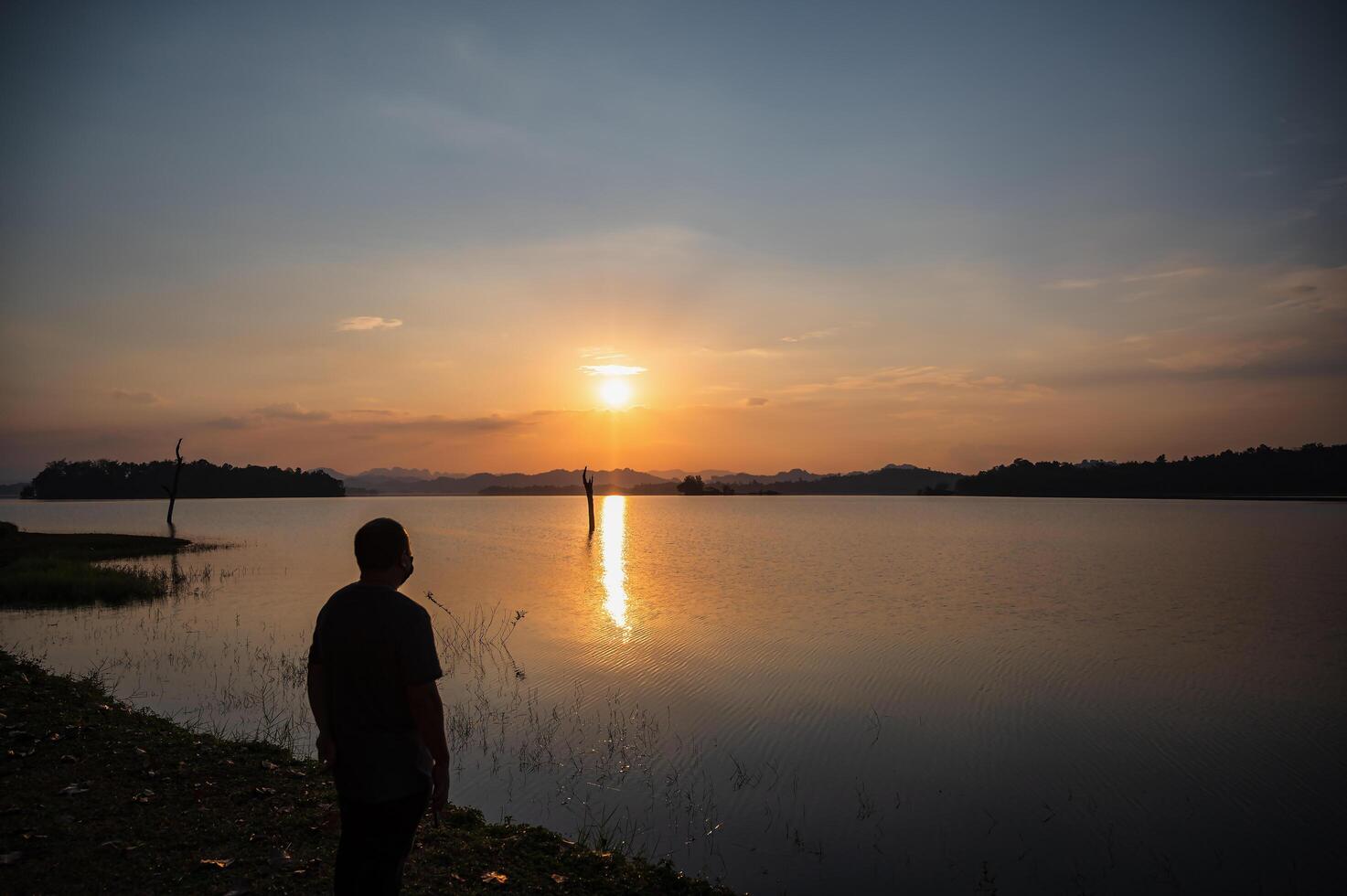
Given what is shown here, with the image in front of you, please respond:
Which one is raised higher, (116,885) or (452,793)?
→ (116,885)

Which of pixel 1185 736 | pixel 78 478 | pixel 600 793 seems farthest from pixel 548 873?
pixel 78 478

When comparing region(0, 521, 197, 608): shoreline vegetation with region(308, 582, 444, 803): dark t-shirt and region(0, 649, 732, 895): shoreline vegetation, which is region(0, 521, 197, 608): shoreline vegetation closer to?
region(0, 649, 732, 895): shoreline vegetation

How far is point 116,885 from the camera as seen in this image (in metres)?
6.36

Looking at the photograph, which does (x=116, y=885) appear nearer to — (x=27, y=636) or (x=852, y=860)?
(x=852, y=860)

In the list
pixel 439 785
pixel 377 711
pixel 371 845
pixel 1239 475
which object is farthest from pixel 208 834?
pixel 1239 475

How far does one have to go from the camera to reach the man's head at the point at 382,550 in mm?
4578

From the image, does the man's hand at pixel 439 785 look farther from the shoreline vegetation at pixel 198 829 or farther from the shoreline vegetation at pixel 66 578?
the shoreline vegetation at pixel 66 578

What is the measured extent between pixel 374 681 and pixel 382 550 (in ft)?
2.62

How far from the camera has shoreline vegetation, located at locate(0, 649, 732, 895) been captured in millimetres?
6586

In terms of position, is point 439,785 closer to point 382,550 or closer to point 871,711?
point 382,550

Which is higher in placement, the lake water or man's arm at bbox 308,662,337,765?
man's arm at bbox 308,662,337,765

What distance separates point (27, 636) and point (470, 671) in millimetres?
12883

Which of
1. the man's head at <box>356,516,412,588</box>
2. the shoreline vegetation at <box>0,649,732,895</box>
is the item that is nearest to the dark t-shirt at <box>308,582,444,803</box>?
the man's head at <box>356,516,412,588</box>

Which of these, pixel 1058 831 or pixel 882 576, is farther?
pixel 882 576
